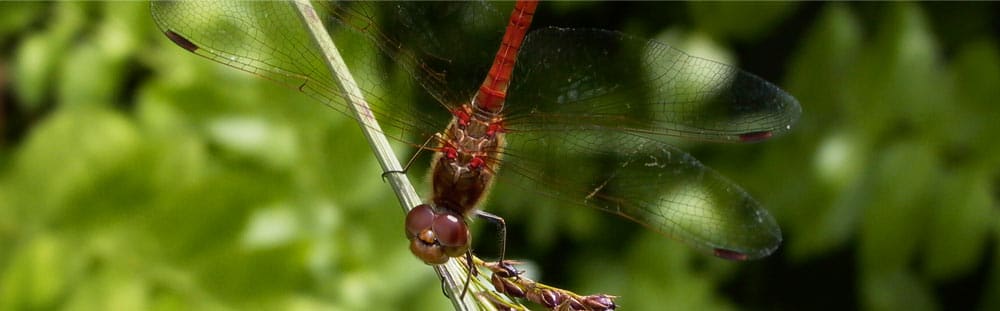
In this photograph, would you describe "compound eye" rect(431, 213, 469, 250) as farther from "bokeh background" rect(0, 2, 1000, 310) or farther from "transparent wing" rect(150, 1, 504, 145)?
"bokeh background" rect(0, 2, 1000, 310)

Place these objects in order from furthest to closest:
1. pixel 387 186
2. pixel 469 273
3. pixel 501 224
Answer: pixel 387 186
pixel 501 224
pixel 469 273

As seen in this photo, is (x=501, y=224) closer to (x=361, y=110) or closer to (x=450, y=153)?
(x=450, y=153)

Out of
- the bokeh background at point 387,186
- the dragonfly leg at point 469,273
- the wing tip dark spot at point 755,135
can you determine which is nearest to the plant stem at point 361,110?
the dragonfly leg at point 469,273

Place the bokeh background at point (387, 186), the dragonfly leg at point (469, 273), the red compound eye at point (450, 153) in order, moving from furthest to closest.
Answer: the bokeh background at point (387, 186) < the red compound eye at point (450, 153) < the dragonfly leg at point (469, 273)

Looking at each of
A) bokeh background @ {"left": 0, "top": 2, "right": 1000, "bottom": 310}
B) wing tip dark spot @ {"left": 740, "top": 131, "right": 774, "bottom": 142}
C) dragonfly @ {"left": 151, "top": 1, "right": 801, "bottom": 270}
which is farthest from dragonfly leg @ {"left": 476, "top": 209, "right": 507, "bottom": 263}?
bokeh background @ {"left": 0, "top": 2, "right": 1000, "bottom": 310}

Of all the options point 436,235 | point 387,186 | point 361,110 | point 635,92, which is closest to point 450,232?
point 436,235

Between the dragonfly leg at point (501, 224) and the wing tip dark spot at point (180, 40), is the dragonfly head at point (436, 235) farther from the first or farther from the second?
the wing tip dark spot at point (180, 40)

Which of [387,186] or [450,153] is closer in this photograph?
[450,153]

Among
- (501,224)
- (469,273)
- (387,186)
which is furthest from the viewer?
(387,186)
